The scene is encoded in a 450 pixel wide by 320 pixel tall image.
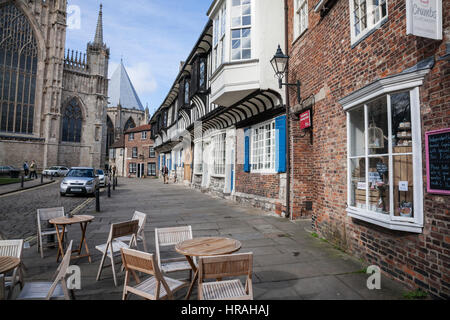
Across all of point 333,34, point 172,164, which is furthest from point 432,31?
point 172,164

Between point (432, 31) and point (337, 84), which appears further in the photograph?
point (337, 84)

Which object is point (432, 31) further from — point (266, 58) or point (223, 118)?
point (223, 118)

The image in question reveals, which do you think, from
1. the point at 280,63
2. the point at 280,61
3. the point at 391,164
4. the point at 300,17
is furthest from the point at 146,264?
the point at 300,17

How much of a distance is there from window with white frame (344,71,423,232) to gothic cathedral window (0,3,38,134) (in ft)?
158

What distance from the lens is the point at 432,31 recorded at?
10.9ft

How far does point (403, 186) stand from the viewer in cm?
389

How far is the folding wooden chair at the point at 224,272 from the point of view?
8.38 feet

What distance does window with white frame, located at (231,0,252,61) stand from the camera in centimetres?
958

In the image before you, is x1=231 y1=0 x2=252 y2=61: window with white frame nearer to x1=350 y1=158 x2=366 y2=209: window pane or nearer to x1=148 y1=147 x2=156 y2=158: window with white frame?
x1=350 y1=158 x2=366 y2=209: window pane

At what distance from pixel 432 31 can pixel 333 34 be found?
116 inches

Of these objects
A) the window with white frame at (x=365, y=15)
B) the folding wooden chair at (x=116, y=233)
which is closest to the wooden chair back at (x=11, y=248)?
the folding wooden chair at (x=116, y=233)

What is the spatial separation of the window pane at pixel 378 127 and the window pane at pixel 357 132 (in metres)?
0.47

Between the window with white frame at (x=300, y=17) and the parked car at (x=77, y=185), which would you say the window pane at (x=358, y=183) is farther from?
the parked car at (x=77, y=185)

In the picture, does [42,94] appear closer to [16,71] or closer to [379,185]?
[16,71]
